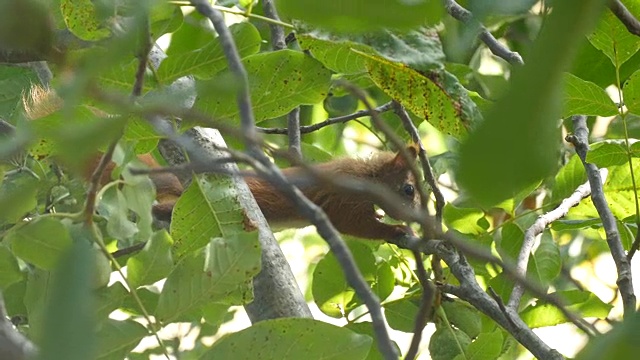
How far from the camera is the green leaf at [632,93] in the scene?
5.03 ft

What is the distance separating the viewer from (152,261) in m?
1.22

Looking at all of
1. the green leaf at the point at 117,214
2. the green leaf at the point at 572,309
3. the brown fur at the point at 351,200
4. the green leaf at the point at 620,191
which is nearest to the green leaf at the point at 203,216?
the green leaf at the point at 117,214

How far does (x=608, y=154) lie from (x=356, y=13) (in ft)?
4.64

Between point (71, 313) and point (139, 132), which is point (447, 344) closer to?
point (139, 132)

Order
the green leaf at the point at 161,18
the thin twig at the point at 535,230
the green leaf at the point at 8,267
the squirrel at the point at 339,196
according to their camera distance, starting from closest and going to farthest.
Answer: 1. the green leaf at the point at 161,18
2. the green leaf at the point at 8,267
3. the thin twig at the point at 535,230
4. the squirrel at the point at 339,196

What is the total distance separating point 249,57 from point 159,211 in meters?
1.22

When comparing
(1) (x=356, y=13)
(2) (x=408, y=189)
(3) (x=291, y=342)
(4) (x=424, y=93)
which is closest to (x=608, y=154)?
(4) (x=424, y=93)

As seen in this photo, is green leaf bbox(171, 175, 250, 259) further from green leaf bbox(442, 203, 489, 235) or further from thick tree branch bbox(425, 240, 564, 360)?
green leaf bbox(442, 203, 489, 235)

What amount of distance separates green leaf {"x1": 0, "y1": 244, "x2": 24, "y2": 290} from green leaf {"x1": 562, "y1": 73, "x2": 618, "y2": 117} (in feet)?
2.99

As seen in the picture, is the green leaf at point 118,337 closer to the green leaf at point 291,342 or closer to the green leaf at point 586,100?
→ the green leaf at point 291,342

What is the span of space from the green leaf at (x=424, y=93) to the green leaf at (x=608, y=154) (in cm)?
26

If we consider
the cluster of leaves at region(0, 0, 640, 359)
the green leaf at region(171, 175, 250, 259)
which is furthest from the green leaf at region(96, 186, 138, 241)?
the green leaf at region(171, 175, 250, 259)

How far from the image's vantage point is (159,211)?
2.66 m

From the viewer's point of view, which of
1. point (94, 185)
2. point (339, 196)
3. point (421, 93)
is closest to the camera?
point (94, 185)
